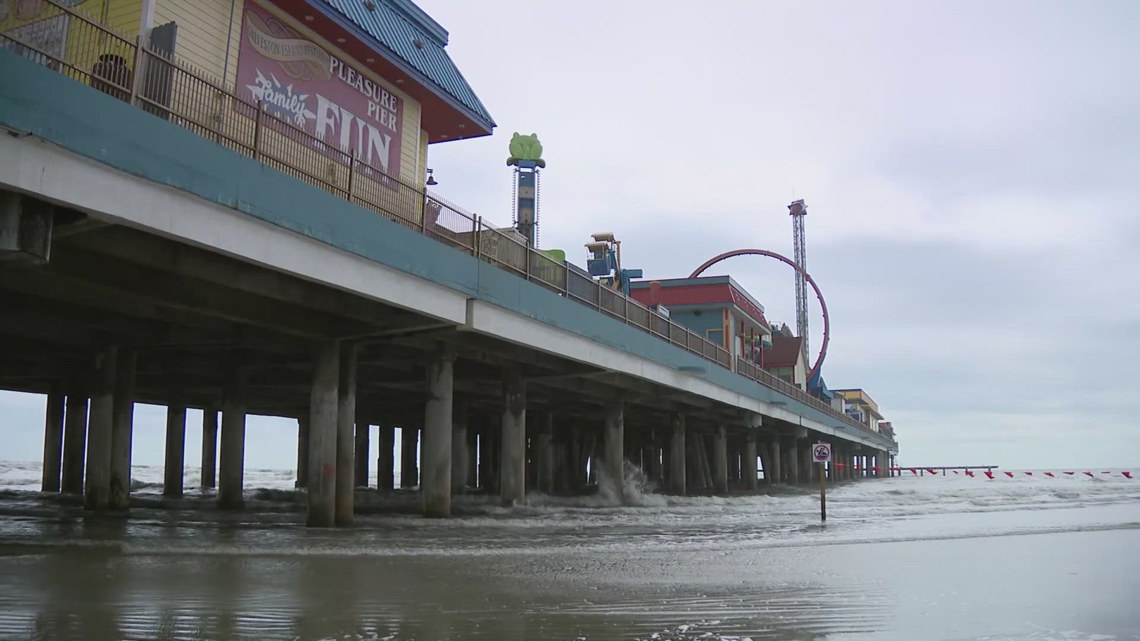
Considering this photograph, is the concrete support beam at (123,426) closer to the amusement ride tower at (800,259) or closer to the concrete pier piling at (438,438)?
the concrete pier piling at (438,438)

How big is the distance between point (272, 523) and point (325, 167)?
748 cm

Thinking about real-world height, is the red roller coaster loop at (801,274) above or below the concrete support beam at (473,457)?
above

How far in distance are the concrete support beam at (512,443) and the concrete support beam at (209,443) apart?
19.7m

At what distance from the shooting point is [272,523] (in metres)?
18.7

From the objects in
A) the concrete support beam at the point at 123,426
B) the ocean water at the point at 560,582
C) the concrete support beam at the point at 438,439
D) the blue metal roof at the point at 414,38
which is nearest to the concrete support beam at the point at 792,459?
the blue metal roof at the point at 414,38

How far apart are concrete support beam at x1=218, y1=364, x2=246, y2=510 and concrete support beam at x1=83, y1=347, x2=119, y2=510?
9.57 feet

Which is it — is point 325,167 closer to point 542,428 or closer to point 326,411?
point 326,411

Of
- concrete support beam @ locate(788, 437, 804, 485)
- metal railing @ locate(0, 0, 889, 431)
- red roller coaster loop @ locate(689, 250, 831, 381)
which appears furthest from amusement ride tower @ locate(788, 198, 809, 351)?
metal railing @ locate(0, 0, 889, 431)

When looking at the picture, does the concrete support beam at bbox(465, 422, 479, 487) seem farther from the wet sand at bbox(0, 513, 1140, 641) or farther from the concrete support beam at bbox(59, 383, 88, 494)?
the wet sand at bbox(0, 513, 1140, 641)

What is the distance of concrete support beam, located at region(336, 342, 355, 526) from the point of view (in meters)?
18.5

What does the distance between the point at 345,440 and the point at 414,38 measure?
11070 millimetres

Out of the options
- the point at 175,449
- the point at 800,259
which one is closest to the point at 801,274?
the point at 800,259

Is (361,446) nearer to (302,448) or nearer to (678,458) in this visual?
(302,448)

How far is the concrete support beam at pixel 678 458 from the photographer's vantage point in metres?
38.6
